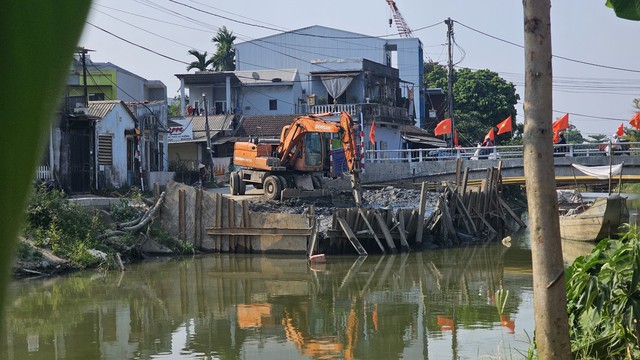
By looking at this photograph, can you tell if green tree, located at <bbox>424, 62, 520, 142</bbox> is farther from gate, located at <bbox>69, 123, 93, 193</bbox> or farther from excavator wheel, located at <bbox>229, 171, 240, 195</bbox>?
gate, located at <bbox>69, 123, 93, 193</bbox>

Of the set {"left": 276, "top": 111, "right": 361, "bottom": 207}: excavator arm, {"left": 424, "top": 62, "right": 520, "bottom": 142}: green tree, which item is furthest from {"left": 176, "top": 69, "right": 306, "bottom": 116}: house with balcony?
{"left": 276, "top": 111, "right": 361, "bottom": 207}: excavator arm

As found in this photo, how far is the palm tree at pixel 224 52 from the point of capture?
60.8m

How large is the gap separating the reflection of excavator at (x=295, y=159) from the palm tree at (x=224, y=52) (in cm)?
3194

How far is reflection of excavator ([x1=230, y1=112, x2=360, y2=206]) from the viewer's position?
90.2ft

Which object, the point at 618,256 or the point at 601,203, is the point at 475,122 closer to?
the point at 601,203

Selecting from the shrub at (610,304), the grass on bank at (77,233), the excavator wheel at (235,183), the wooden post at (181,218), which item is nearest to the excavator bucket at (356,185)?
the excavator wheel at (235,183)

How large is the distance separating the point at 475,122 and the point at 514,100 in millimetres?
5070

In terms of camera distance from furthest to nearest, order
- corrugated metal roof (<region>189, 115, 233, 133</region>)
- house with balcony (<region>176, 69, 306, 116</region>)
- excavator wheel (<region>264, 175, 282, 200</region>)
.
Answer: house with balcony (<region>176, 69, 306, 116</region>), corrugated metal roof (<region>189, 115, 233, 133</region>), excavator wheel (<region>264, 175, 282, 200</region>)

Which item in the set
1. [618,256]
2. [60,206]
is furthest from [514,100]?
[618,256]

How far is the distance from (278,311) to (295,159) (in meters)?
14.4

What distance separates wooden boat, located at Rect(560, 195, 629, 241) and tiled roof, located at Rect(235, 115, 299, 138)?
21065 mm

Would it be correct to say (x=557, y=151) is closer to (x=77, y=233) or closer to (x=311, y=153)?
(x=311, y=153)

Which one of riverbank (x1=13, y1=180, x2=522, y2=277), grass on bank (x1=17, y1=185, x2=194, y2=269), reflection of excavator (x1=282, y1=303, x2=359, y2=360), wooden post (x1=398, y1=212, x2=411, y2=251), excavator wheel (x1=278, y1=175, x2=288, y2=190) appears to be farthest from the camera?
excavator wheel (x1=278, y1=175, x2=288, y2=190)

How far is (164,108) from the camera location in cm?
3716
